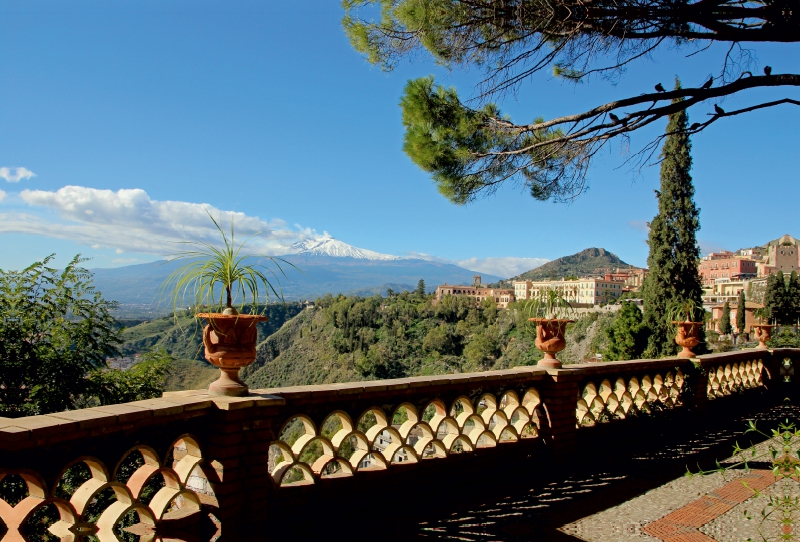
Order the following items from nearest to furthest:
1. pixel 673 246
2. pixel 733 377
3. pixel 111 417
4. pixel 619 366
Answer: pixel 111 417
pixel 619 366
pixel 733 377
pixel 673 246

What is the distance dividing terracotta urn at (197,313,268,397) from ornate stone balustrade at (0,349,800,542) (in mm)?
89

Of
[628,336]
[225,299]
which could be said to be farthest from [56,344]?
[628,336]

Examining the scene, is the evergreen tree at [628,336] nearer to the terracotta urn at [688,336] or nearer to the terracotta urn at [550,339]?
the terracotta urn at [688,336]

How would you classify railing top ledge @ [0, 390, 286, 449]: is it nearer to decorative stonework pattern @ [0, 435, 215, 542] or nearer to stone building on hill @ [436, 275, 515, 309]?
decorative stonework pattern @ [0, 435, 215, 542]

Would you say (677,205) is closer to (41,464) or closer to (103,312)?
(103,312)

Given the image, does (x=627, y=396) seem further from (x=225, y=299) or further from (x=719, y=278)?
(x=719, y=278)

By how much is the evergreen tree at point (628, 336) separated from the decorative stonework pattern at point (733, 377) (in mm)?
16749

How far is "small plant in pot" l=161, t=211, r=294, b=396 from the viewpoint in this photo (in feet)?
8.25

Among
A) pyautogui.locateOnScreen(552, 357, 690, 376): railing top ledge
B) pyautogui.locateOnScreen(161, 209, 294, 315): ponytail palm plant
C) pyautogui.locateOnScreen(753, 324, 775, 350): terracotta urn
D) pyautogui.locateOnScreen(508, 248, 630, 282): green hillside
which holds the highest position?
pyautogui.locateOnScreen(508, 248, 630, 282): green hillside

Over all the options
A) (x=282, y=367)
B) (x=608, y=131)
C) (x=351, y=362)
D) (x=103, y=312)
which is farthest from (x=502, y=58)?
(x=282, y=367)

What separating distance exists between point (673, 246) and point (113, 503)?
2224 cm

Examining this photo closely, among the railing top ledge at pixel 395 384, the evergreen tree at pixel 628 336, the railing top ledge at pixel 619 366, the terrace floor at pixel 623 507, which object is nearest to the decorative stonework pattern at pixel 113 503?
the railing top ledge at pixel 395 384

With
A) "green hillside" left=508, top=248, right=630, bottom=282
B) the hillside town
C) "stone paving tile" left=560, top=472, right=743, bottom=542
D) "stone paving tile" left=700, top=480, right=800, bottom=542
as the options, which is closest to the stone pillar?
"stone paving tile" left=560, top=472, right=743, bottom=542

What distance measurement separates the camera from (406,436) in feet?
10.7
